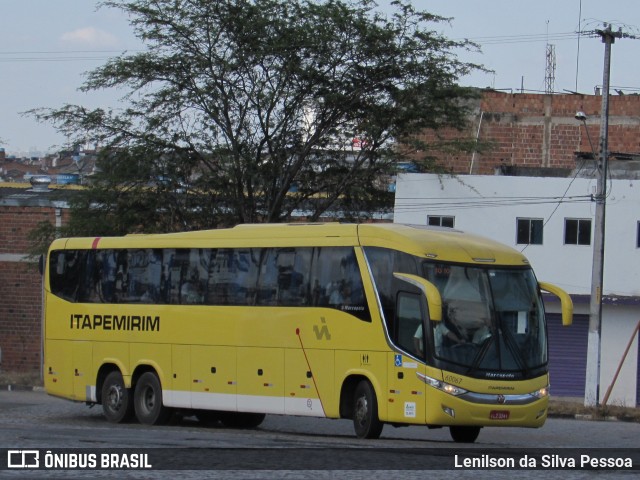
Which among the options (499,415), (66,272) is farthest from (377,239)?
(66,272)

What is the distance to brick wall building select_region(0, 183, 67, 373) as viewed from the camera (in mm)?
50562

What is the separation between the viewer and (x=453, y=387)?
1795cm

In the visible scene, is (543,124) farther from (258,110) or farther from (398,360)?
(398,360)

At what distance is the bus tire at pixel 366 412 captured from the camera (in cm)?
1870

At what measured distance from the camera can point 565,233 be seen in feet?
130

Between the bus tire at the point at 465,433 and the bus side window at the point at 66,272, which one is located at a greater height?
the bus side window at the point at 66,272

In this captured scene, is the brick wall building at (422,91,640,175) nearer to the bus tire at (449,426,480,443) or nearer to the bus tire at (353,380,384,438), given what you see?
the bus tire at (449,426,480,443)

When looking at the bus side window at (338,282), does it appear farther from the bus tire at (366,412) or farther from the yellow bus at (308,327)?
the bus tire at (366,412)

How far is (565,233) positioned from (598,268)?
6.12 meters

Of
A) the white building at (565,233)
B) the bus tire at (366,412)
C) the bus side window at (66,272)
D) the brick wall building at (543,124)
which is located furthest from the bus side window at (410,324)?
the brick wall building at (543,124)

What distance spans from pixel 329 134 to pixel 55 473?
2754cm

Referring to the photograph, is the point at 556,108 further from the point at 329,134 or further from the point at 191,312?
the point at 191,312

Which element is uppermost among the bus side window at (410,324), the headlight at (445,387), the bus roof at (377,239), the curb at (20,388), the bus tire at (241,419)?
the bus roof at (377,239)

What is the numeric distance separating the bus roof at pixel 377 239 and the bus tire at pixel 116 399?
10.6ft
